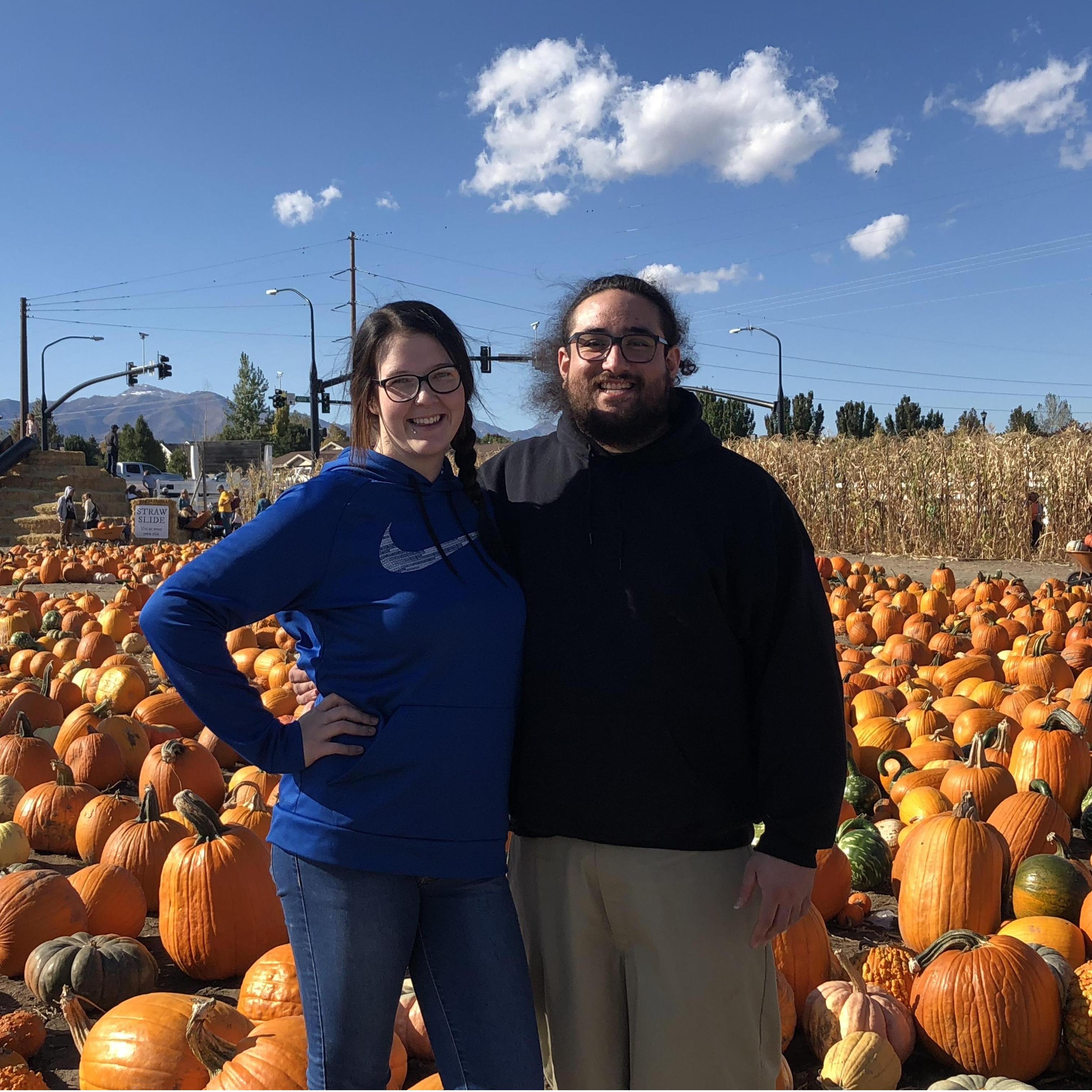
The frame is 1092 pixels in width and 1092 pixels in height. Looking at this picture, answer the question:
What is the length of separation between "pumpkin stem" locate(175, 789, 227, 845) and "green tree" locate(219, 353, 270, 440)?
8037 cm

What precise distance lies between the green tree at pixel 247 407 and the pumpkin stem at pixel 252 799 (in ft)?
260

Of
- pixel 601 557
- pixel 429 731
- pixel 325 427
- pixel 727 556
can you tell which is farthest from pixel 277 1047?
pixel 325 427

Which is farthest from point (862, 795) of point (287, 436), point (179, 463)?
point (179, 463)

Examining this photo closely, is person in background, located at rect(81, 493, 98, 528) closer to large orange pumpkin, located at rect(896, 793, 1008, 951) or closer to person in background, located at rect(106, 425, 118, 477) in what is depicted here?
person in background, located at rect(106, 425, 118, 477)

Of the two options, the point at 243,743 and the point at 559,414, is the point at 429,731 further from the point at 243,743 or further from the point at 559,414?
the point at 559,414

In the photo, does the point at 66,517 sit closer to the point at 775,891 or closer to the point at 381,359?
the point at 381,359

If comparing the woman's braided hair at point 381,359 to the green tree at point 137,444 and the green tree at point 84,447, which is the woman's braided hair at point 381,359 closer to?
the green tree at point 84,447

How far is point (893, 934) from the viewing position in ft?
12.0

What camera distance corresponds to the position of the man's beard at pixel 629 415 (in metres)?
2.26

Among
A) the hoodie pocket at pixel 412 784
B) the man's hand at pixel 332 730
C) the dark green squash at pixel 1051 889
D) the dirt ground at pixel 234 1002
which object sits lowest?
the dirt ground at pixel 234 1002

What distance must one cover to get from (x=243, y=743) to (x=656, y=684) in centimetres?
84

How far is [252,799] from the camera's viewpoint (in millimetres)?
4238

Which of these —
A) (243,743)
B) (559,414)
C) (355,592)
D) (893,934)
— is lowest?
(893,934)

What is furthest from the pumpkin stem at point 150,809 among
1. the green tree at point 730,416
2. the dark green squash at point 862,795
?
the green tree at point 730,416
